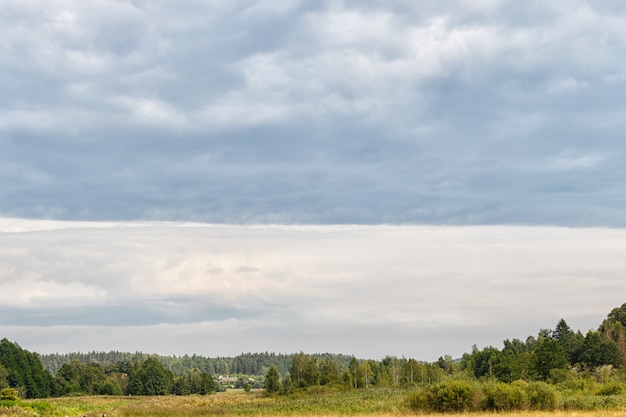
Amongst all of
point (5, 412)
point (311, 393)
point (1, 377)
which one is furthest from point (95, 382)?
point (5, 412)

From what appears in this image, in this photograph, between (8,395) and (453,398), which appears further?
(8,395)

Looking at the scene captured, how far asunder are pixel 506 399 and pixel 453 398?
16.7ft

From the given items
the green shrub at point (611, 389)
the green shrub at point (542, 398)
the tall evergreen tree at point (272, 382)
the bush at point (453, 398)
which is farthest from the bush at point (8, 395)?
the tall evergreen tree at point (272, 382)

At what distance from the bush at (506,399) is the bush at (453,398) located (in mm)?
1324

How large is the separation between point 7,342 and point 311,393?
7650 centimetres

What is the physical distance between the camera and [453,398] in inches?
2625

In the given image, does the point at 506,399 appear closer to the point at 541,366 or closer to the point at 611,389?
the point at 611,389

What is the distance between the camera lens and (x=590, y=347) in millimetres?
141000

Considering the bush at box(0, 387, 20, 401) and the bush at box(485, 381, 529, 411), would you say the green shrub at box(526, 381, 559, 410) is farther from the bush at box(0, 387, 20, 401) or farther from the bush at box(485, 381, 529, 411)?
the bush at box(0, 387, 20, 401)

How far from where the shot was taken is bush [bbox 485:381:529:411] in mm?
66375

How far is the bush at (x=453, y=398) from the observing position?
219 feet

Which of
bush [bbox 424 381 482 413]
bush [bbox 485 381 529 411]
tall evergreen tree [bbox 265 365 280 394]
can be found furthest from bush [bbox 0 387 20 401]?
tall evergreen tree [bbox 265 365 280 394]

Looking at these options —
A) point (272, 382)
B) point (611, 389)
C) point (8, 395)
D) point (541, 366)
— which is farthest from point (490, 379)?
point (8, 395)

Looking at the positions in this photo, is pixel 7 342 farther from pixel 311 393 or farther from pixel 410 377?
pixel 410 377
